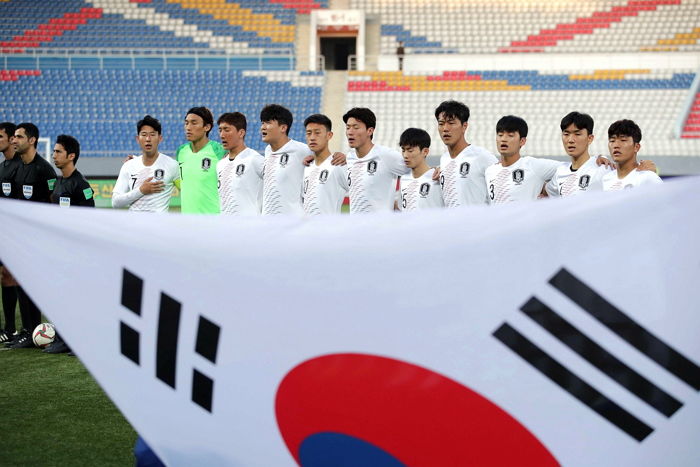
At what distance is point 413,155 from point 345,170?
54 centimetres

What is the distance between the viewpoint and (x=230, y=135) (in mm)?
6121

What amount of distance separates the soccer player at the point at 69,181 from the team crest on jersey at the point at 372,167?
2.08 meters

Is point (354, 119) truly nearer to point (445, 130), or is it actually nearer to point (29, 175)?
point (445, 130)

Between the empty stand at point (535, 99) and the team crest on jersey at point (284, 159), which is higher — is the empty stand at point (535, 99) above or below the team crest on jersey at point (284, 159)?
above

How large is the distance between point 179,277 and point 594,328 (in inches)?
42.2

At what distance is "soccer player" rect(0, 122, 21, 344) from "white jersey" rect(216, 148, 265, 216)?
1.68 metres

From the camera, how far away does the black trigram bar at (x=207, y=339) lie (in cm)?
218

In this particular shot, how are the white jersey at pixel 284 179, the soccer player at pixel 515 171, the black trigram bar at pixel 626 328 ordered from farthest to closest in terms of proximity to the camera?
the white jersey at pixel 284 179 → the soccer player at pixel 515 171 → the black trigram bar at pixel 626 328

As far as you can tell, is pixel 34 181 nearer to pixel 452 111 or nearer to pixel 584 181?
pixel 452 111

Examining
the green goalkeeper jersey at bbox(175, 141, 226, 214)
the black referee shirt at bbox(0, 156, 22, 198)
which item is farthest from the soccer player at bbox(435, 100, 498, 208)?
the black referee shirt at bbox(0, 156, 22, 198)

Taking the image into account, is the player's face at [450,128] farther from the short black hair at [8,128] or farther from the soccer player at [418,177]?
the short black hair at [8,128]

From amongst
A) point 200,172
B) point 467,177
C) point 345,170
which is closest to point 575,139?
point 467,177

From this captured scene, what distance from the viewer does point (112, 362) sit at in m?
2.29

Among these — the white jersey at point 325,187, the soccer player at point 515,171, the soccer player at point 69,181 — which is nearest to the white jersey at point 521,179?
the soccer player at point 515,171
